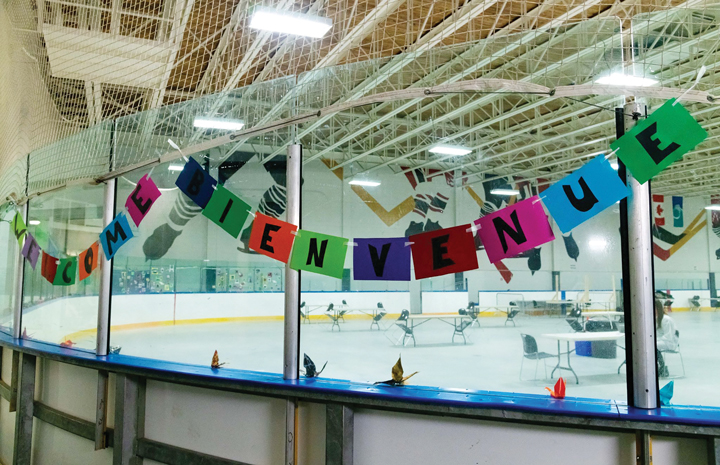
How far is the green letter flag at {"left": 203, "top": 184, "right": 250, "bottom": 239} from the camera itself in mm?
2566

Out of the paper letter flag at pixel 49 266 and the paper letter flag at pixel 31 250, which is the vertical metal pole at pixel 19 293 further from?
the paper letter flag at pixel 49 266

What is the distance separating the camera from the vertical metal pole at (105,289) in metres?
3.33

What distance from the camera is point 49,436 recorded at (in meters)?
3.61

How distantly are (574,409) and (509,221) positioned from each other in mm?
745

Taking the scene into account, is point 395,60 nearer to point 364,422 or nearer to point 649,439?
point 364,422

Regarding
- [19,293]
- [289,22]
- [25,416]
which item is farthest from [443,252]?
[289,22]

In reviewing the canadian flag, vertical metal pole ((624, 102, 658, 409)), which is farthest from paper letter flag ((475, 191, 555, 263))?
the canadian flag

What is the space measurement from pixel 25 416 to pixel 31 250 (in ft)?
4.04

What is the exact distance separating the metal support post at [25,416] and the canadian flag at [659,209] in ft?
13.5

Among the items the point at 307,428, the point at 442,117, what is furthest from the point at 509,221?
the point at 442,117

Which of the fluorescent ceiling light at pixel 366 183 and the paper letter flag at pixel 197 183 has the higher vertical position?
the fluorescent ceiling light at pixel 366 183

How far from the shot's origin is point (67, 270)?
11.7ft

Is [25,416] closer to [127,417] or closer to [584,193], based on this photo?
[127,417]

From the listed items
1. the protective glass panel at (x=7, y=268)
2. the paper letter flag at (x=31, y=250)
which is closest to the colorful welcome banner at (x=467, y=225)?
the paper letter flag at (x=31, y=250)
